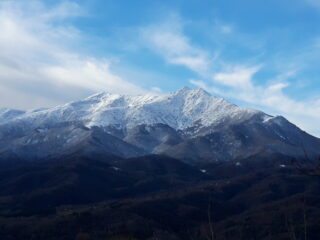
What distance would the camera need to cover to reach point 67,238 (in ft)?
547

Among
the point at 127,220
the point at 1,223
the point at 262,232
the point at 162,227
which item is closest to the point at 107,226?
the point at 127,220

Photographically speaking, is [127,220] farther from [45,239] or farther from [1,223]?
[1,223]

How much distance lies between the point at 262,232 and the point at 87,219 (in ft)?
218

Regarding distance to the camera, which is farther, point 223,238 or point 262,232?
point 262,232

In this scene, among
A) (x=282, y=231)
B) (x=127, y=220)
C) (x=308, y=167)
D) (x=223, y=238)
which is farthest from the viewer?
(x=127, y=220)

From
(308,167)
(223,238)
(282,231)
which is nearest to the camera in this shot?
(308,167)

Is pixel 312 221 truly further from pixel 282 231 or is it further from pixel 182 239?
pixel 182 239

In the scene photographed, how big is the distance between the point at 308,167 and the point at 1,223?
19582 centimetres

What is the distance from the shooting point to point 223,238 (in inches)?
6521

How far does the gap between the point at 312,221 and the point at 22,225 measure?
112m

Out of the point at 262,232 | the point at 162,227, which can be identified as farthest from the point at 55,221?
the point at 262,232

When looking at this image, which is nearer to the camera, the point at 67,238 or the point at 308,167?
the point at 308,167

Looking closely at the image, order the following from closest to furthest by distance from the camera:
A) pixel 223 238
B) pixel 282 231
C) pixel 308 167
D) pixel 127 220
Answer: pixel 308 167, pixel 223 238, pixel 282 231, pixel 127 220

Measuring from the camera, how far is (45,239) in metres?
169
